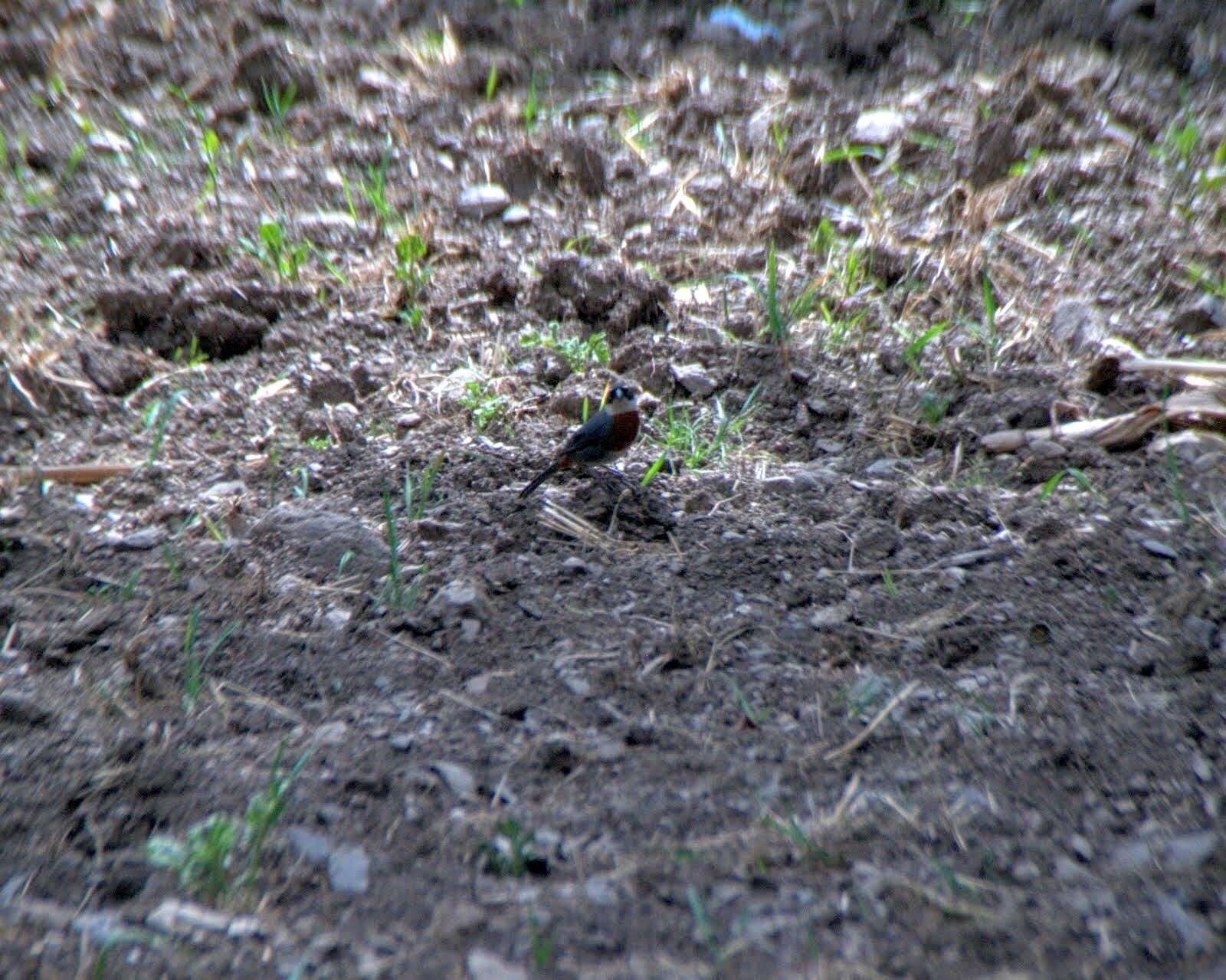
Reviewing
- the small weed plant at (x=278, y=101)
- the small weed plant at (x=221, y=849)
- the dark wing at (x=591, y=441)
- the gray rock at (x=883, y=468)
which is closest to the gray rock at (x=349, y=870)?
the small weed plant at (x=221, y=849)

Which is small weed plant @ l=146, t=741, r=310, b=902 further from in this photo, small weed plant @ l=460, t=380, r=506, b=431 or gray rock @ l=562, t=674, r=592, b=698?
small weed plant @ l=460, t=380, r=506, b=431

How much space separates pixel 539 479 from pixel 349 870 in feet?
4.24

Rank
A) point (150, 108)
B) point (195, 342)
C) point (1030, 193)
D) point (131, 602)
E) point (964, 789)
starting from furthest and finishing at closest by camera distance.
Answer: point (150, 108), point (1030, 193), point (195, 342), point (131, 602), point (964, 789)

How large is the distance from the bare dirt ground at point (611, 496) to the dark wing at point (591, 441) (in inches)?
4.5

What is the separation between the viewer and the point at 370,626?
2484mm

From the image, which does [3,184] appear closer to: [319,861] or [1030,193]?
[319,861]

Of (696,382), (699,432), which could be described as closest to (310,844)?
(699,432)

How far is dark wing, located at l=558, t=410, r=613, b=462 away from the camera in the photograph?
2.93 m

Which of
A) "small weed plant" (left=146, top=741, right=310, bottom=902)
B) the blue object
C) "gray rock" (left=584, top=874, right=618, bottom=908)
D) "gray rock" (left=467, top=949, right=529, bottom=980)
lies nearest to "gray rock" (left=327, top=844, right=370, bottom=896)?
"small weed plant" (left=146, top=741, right=310, bottom=902)

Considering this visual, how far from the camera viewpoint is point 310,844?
1.92 meters

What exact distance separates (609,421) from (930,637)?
1028 mm

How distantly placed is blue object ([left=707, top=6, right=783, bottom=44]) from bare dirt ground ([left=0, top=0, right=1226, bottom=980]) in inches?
1.3

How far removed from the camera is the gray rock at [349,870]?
1.84 metres

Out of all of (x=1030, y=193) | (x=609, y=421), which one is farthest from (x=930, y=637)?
(x=1030, y=193)
